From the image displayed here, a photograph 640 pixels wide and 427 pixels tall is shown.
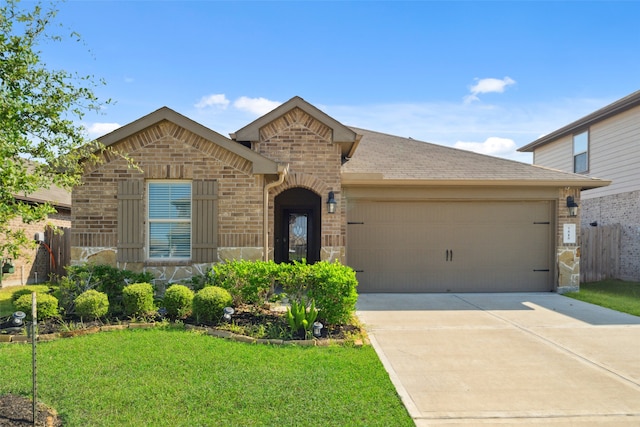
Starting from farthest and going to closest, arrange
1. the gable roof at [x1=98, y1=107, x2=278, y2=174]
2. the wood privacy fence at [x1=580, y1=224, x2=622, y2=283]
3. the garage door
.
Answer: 1. the wood privacy fence at [x1=580, y1=224, x2=622, y2=283]
2. the garage door
3. the gable roof at [x1=98, y1=107, x2=278, y2=174]

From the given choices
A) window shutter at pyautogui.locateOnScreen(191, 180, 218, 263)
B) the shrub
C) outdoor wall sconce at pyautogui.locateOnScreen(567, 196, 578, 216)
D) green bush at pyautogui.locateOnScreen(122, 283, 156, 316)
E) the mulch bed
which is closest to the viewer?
the mulch bed

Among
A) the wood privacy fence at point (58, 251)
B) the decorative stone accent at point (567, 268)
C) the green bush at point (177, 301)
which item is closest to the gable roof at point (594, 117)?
the decorative stone accent at point (567, 268)

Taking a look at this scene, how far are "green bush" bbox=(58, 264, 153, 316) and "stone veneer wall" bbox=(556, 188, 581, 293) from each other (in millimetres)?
9780

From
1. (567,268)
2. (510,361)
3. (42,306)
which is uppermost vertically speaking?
(567,268)

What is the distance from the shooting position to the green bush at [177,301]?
696 centimetres

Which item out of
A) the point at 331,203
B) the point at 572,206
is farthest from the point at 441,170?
the point at 572,206

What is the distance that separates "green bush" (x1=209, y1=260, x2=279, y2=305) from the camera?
274 inches

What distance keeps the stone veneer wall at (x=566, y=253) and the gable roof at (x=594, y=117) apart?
5015 mm

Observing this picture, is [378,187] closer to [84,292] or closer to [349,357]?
[349,357]

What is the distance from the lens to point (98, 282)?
759 cm

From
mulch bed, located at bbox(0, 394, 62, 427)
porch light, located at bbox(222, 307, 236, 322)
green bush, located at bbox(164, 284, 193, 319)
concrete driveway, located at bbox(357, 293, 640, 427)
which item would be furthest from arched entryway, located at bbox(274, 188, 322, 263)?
mulch bed, located at bbox(0, 394, 62, 427)

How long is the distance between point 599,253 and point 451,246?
5954mm

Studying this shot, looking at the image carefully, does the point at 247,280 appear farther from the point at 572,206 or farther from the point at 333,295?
the point at 572,206

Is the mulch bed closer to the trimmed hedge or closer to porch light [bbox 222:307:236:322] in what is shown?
porch light [bbox 222:307:236:322]
